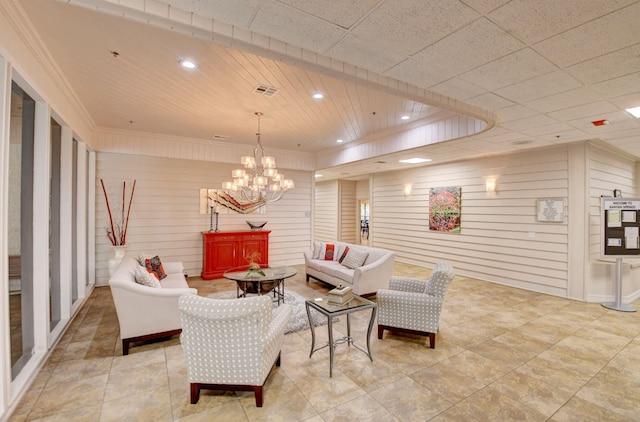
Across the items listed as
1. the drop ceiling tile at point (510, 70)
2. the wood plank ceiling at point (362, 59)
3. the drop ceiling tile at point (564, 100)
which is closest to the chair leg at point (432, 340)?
the wood plank ceiling at point (362, 59)

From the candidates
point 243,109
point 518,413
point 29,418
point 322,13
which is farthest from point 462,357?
point 243,109

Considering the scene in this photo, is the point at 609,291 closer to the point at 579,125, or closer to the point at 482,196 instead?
the point at 482,196

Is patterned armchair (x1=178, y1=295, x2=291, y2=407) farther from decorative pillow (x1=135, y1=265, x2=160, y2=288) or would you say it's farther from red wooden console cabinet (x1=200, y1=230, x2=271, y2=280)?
red wooden console cabinet (x1=200, y1=230, x2=271, y2=280)

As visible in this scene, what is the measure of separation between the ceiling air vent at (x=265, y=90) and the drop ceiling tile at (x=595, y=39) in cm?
264

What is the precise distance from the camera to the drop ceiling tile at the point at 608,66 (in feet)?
7.25

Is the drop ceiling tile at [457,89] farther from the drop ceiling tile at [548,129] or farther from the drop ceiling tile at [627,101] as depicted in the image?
the drop ceiling tile at [548,129]

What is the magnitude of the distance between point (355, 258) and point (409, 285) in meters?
1.67

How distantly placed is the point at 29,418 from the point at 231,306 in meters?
1.66

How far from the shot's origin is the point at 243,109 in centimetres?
447

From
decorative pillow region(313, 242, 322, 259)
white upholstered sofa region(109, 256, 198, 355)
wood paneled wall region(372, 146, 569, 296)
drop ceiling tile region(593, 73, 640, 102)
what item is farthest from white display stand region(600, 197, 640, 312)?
white upholstered sofa region(109, 256, 198, 355)

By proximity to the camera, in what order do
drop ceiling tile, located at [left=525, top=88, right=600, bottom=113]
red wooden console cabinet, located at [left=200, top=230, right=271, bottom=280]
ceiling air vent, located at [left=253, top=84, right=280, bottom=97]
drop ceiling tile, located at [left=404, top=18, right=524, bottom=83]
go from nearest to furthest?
drop ceiling tile, located at [left=404, top=18, right=524, bottom=83] → drop ceiling tile, located at [left=525, top=88, right=600, bottom=113] → ceiling air vent, located at [left=253, top=84, right=280, bottom=97] → red wooden console cabinet, located at [left=200, top=230, right=271, bottom=280]

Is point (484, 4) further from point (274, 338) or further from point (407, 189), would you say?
point (407, 189)

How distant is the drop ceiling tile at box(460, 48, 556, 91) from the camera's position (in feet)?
7.54

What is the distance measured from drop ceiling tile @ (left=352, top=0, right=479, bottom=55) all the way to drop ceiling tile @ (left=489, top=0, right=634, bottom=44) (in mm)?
199
